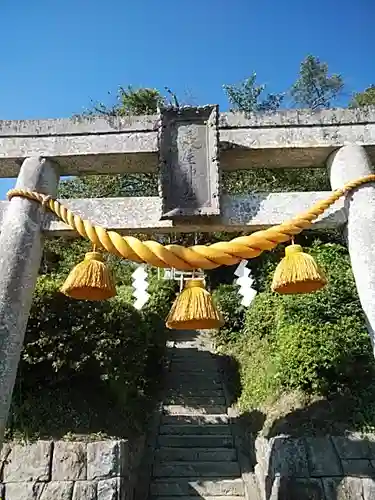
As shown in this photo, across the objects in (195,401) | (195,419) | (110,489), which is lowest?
(110,489)

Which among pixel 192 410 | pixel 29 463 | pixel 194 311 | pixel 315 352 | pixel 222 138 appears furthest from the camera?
pixel 192 410

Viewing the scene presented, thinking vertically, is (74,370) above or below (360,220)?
below

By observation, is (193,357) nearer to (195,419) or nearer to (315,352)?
(195,419)

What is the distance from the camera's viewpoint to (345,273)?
7.65 meters

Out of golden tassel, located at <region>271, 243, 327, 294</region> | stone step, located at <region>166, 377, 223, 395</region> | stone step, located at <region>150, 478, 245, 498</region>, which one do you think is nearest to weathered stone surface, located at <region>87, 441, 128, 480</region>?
stone step, located at <region>150, 478, 245, 498</region>

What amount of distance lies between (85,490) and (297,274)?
10.9 feet

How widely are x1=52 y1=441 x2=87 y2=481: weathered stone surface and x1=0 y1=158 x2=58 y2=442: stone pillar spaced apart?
1.75m

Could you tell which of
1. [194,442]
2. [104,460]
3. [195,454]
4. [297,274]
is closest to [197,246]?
[297,274]

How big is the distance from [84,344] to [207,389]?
3.90m

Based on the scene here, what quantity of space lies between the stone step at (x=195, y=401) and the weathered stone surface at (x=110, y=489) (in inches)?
131

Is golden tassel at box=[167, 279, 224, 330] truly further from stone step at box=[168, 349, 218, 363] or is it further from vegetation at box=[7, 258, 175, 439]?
stone step at box=[168, 349, 218, 363]

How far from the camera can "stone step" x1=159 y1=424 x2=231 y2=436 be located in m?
6.97

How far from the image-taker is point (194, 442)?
6.68 m

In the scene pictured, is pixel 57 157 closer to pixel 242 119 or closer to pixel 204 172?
pixel 204 172
